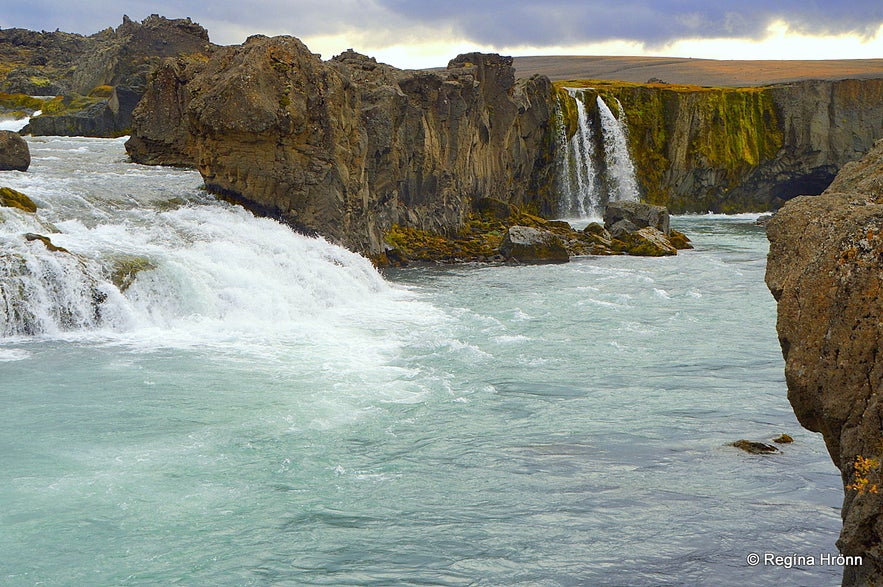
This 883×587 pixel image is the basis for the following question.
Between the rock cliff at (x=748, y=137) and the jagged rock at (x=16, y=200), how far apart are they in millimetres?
40432

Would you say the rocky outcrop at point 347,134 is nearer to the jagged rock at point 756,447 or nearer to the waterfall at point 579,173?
the waterfall at point 579,173

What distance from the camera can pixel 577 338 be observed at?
62.2 ft

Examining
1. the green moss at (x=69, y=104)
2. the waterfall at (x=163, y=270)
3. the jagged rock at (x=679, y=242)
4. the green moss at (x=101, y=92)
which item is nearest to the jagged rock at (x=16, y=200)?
the waterfall at (x=163, y=270)

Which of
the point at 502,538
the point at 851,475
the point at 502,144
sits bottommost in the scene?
the point at 502,538

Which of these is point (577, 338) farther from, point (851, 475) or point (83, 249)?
point (851, 475)

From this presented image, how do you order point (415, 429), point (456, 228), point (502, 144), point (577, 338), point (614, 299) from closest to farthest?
point (415, 429), point (577, 338), point (614, 299), point (456, 228), point (502, 144)

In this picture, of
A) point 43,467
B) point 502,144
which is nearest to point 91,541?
point 43,467

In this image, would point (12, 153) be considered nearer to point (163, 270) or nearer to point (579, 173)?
point (163, 270)

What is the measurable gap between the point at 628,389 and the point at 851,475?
9186 millimetres

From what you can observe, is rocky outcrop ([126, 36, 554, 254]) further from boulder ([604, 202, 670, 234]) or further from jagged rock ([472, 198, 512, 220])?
boulder ([604, 202, 670, 234])

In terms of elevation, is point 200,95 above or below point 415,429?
above

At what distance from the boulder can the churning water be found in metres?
14.9

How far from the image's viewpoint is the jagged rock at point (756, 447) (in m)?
11.1

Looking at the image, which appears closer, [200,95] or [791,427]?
[791,427]
